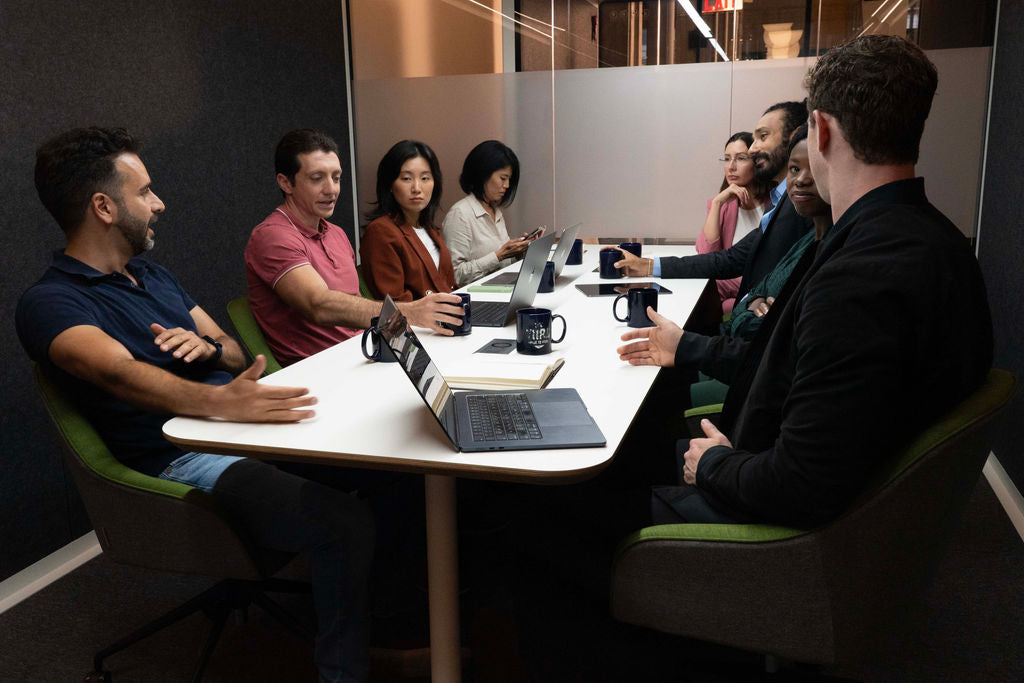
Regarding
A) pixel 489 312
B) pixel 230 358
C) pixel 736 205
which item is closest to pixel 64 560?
pixel 230 358

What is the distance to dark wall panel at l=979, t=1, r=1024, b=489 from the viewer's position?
273 cm

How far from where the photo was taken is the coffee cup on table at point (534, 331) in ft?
6.18

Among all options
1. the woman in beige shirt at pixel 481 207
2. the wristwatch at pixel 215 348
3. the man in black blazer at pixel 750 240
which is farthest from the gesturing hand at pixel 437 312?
the woman in beige shirt at pixel 481 207

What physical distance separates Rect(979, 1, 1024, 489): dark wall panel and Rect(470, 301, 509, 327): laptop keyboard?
5.49 feet

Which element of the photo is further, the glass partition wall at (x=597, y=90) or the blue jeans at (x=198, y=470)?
the glass partition wall at (x=597, y=90)

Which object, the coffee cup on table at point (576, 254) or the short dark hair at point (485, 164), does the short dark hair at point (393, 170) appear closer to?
the short dark hair at point (485, 164)

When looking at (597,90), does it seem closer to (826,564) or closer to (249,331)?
(249,331)

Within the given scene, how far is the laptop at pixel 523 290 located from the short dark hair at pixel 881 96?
3.37ft

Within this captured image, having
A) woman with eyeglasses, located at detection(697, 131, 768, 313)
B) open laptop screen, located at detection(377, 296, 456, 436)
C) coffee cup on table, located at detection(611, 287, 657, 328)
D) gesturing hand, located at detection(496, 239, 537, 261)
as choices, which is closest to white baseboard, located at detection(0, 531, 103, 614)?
open laptop screen, located at detection(377, 296, 456, 436)

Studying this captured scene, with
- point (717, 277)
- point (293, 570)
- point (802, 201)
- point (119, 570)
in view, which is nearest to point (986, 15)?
point (717, 277)

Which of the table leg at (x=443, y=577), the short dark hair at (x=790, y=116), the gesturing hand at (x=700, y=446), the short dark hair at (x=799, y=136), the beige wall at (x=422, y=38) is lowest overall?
the table leg at (x=443, y=577)

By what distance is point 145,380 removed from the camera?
1569mm

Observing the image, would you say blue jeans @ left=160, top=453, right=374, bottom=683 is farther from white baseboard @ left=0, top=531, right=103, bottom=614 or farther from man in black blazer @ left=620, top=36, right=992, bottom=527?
white baseboard @ left=0, top=531, right=103, bottom=614

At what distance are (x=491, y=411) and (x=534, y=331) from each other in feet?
1.49
